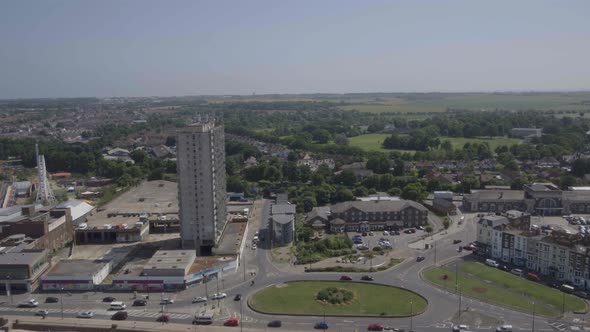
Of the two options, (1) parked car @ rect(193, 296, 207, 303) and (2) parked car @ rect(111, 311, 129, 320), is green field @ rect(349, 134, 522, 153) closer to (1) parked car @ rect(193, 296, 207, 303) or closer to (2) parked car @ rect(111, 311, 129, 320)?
(1) parked car @ rect(193, 296, 207, 303)

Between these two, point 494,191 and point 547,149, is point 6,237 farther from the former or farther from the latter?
point 547,149

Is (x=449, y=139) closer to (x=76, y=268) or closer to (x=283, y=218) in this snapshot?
(x=283, y=218)

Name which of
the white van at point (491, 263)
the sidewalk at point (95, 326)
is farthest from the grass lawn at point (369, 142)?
the sidewalk at point (95, 326)

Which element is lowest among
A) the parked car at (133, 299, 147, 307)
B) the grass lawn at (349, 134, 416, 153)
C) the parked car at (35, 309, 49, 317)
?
the parked car at (35, 309, 49, 317)

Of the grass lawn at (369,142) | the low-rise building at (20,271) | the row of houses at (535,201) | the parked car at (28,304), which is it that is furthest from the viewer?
the grass lawn at (369,142)

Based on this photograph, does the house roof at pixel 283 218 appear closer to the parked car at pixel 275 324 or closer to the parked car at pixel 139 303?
the parked car at pixel 139 303

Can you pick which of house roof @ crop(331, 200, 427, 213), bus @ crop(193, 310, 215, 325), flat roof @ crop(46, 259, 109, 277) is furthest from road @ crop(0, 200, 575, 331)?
house roof @ crop(331, 200, 427, 213)
